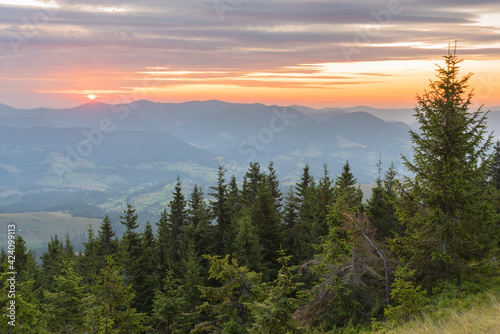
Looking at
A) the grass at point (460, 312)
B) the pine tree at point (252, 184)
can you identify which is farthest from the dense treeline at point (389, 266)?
the pine tree at point (252, 184)

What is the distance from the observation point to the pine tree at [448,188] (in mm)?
14469

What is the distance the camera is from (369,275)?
1652cm

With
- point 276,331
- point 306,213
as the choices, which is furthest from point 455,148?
point 306,213

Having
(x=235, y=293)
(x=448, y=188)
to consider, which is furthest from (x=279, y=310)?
(x=448, y=188)

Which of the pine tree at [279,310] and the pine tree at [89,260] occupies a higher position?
the pine tree at [279,310]


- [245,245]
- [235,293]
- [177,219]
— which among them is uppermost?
[245,245]

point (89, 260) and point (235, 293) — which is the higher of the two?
point (235, 293)

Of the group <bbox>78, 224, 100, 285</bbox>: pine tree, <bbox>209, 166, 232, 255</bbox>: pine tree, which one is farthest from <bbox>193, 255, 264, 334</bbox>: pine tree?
<bbox>78, 224, 100, 285</bbox>: pine tree

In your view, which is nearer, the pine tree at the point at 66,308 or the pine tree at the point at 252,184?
the pine tree at the point at 66,308

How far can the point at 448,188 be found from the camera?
14.7 metres

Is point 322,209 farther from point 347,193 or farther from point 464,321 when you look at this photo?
point 464,321

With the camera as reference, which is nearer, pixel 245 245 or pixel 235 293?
pixel 235 293

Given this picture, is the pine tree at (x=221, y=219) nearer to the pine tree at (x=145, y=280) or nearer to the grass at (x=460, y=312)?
the pine tree at (x=145, y=280)

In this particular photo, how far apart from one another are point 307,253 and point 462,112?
1950 cm
